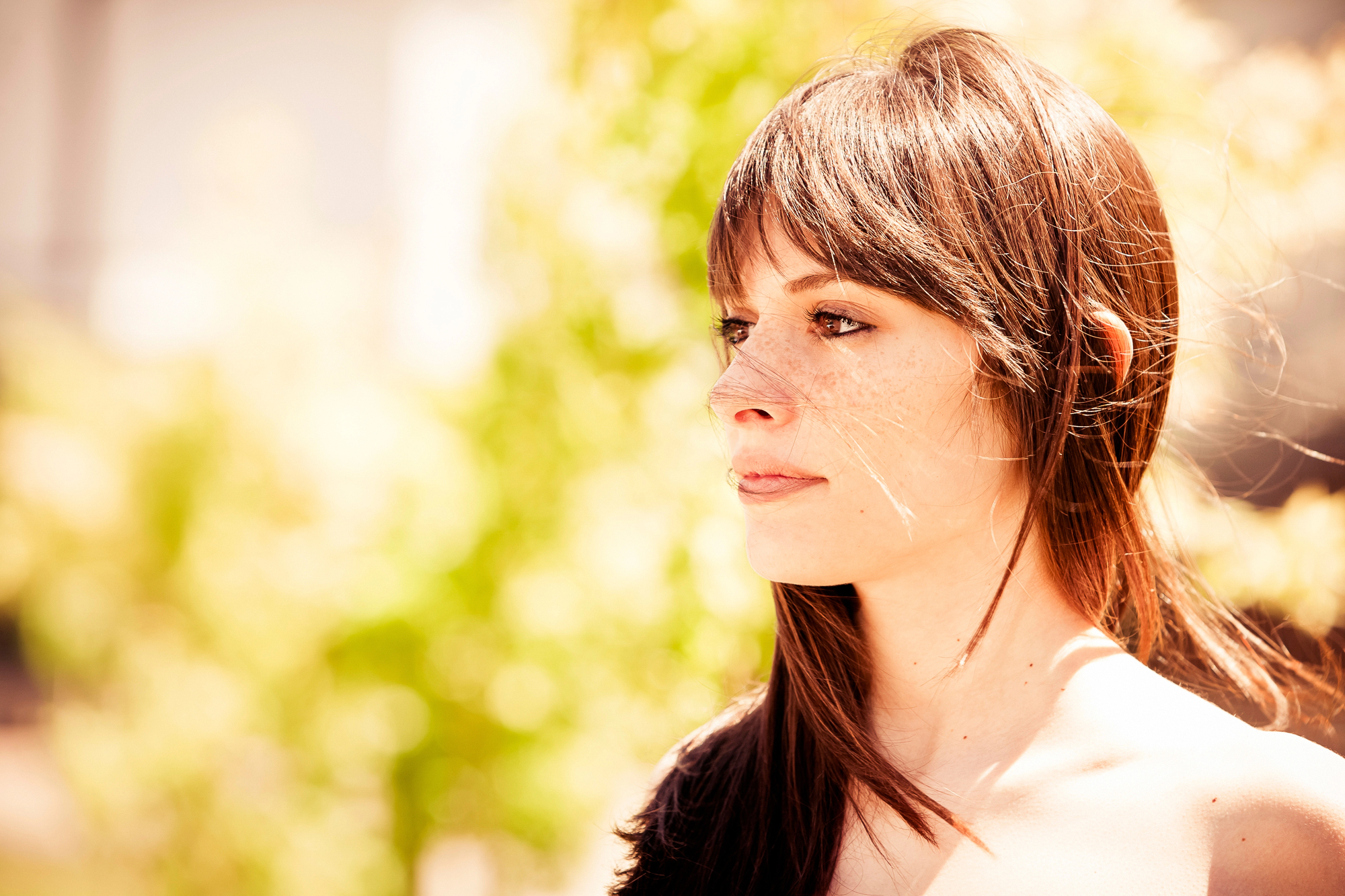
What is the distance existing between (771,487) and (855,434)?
0.41ft

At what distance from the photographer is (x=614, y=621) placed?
95.3 inches

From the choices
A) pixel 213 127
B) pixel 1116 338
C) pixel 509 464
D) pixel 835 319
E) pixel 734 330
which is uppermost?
pixel 213 127

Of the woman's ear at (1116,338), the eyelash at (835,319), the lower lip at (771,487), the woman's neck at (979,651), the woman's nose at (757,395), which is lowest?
the woman's neck at (979,651)

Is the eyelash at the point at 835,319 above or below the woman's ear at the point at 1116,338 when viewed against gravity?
above

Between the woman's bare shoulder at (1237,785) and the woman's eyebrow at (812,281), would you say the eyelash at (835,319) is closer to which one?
the woman's eyebrow at (812,281)

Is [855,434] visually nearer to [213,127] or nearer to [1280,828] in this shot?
[1280,828]

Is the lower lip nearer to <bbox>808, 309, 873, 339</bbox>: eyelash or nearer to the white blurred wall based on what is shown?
<bbox>808, 309, 873, 339</bbox>: eyelash

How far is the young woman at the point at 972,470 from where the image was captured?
122cm

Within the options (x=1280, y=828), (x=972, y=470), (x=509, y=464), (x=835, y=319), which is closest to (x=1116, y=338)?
(x=972, y=470)

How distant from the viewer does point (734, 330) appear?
1.50 metres

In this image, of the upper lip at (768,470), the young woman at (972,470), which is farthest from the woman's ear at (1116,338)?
the upper lip at (768,470)

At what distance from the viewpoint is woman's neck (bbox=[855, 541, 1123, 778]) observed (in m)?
1.32

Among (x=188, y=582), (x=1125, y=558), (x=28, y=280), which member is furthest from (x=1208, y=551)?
(x=28, y=280)

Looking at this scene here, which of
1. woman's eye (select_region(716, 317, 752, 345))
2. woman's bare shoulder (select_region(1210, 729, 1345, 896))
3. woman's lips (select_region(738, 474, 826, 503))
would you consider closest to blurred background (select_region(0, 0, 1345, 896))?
woman's eye (select_region(716, 317, 752, 345))
